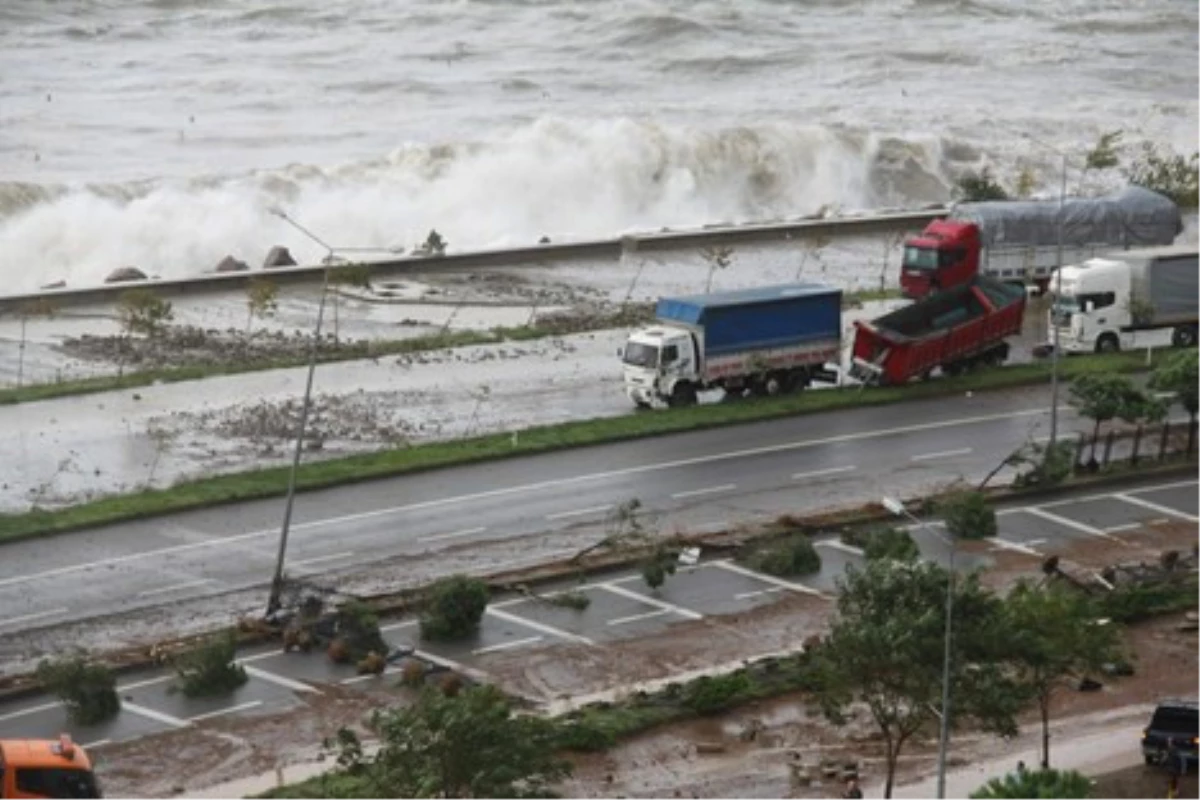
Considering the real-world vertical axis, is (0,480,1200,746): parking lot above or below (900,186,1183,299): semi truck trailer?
below

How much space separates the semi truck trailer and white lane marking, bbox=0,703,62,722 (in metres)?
36.7

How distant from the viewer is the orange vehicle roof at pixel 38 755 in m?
35.9

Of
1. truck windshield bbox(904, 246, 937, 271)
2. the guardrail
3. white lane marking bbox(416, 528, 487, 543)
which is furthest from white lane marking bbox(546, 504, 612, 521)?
the guardrail

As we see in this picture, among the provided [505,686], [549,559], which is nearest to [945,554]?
[549,559]

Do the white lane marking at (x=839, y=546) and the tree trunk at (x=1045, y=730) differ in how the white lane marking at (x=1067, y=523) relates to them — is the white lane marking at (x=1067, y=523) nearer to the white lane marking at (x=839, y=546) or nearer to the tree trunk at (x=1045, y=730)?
the white lane marking at (x=839, y=546)

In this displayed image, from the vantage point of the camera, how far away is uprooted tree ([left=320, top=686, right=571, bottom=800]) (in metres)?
35.0

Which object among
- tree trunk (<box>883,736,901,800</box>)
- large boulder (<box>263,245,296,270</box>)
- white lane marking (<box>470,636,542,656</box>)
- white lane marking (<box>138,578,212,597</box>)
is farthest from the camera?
large boulder (<box>263,245,296,270</box>)

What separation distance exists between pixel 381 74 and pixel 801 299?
230 feet

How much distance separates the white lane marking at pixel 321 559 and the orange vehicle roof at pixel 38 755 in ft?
48.6

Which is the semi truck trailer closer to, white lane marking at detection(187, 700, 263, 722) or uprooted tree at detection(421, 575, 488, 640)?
uprooted tree at detection(421, 575, 488, 640)

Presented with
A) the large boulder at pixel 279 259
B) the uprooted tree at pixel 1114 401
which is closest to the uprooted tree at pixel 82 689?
the uprooted tree at pixel 1114 401

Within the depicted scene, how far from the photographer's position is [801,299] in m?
64.7

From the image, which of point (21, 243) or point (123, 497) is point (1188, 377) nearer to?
point (123, 497)

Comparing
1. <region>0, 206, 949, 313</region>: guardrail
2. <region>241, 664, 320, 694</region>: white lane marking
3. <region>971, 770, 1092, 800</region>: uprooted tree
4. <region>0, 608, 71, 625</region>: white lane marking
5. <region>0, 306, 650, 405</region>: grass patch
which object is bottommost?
<region>241, 664, 320, 694</region>: white lane marking
